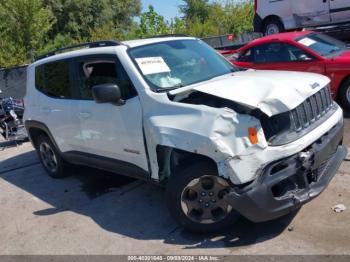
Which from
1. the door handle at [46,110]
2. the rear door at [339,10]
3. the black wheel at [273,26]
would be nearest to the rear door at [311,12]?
the rear door at [339,10]

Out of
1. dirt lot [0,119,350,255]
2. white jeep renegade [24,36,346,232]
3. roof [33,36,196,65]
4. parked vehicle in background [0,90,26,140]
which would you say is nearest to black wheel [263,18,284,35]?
dirt lot [0,119,350,255]

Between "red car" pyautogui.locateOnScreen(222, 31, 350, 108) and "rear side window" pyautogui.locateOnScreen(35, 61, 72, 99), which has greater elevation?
"rear side window" pyautogui.locateOnScreen(35, 61, 72, 99)

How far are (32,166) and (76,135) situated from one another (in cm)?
249

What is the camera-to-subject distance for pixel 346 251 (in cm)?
350

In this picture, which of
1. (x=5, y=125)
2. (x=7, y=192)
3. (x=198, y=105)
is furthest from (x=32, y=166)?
(x=198, y=105)

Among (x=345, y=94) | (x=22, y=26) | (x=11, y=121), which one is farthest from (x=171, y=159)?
(x=22, y=26)

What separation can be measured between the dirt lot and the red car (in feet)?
5.56

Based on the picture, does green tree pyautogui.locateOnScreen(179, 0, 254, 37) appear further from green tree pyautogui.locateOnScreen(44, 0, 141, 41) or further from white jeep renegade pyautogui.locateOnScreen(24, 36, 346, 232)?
white jeep renegade pyautogui.locateOnScreen(24, 36, 346, 232)

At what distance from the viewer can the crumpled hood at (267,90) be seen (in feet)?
11.7

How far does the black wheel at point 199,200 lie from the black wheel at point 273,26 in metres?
10.2

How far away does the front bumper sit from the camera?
11.7 feet

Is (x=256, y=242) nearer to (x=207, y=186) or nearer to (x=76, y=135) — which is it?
(x=207, y=186)

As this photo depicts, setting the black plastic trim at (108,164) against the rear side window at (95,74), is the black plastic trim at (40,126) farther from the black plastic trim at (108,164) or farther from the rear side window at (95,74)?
the rear side window at (95,74)

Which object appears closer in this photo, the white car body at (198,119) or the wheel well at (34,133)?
the white car body at (198,119)
